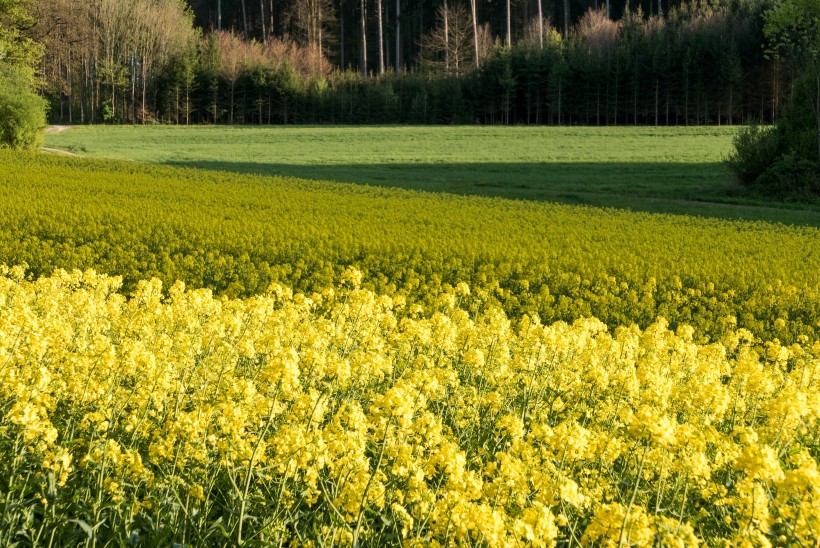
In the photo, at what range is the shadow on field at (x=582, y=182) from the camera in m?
27.2

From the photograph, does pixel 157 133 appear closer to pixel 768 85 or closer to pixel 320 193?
pixel 320 193

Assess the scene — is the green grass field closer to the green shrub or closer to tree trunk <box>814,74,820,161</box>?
the green shrub

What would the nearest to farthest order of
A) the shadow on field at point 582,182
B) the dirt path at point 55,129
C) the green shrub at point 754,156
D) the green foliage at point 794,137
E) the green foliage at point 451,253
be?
1. the green foliage at point 451,253
2. the shadow on field at point 582,182
3. the green foliage at point 794,137
4. the green shrub at point 754,156
5. the dirt path at point 55,129

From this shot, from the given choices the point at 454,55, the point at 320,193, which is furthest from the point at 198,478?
the point at 454,55

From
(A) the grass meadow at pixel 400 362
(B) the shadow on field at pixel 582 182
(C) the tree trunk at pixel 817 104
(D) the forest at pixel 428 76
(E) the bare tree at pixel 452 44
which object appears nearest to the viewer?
(A) the grass meadow at pixel 400 362

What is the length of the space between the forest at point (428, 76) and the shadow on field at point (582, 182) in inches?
1078

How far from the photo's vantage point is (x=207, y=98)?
7138cm

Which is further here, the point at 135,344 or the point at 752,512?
the point at 135,344

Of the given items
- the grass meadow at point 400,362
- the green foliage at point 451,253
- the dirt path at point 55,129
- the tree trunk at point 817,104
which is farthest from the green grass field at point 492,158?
the green foliage at point 451,253

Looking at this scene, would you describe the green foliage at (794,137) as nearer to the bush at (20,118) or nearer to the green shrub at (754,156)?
the green shrub at (754,156)

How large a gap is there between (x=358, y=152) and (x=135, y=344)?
143 ft

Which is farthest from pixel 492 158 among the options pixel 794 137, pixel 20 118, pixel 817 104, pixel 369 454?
pixel 369 454

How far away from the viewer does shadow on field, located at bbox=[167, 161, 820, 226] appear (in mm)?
27156

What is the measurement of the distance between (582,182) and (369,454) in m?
30.7
